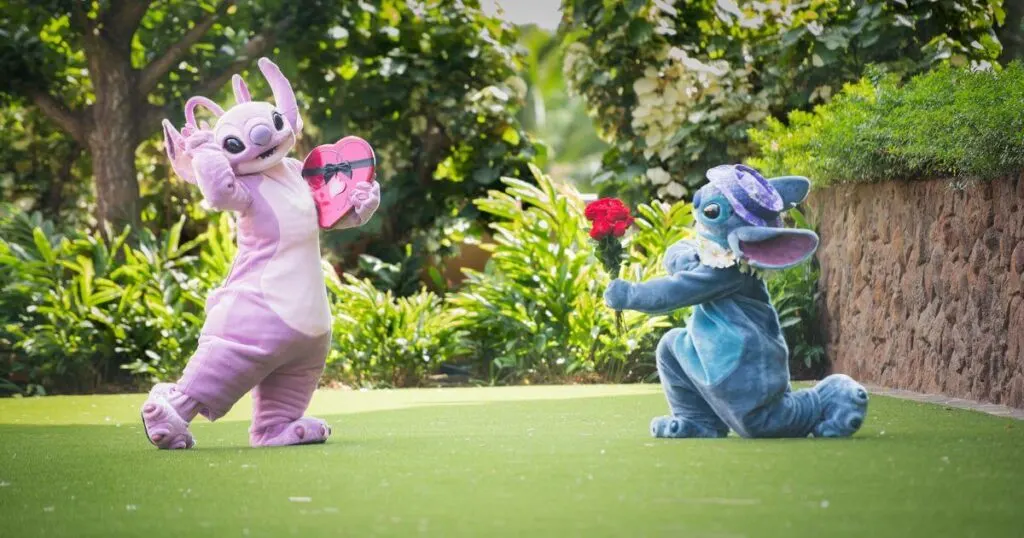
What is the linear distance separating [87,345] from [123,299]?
0.39 meters

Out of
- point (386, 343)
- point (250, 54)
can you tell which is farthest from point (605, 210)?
point (250, 54)

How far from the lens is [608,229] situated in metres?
5.09

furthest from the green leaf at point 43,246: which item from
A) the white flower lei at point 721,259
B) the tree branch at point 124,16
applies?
the white flower lei at point 721,259

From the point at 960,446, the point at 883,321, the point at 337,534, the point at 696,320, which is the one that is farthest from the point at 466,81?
the point at 337,534

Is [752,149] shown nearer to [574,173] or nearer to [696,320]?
[696,320]

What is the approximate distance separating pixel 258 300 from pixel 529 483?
5.12ft

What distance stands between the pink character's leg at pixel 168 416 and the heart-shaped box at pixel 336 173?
0.86 m

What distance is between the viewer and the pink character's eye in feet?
16.2

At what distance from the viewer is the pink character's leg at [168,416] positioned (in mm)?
4742

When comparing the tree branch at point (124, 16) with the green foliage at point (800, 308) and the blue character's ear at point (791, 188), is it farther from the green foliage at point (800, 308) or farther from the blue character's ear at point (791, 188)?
the blue character's ear at point (791, 188)

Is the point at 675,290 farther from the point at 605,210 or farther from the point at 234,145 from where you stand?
the point at 234,145

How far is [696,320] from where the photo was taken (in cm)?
488

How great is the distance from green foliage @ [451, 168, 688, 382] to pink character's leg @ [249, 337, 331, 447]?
162 inches

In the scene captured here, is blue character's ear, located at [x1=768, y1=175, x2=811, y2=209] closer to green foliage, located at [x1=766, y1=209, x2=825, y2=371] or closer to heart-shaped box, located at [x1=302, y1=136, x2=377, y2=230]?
heart-shaped box, located at [x1=302, y1=136, x2=377, y2=230]
